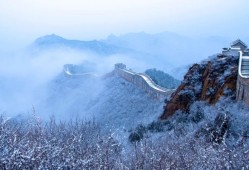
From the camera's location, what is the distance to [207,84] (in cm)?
2641

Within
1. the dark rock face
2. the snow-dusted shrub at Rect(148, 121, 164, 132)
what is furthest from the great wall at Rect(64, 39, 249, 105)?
the snow-dusted shrub at Rect(148, 121, 164, 132)

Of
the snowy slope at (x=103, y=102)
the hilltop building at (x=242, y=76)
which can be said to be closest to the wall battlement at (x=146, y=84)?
the snowy slope at (x=103, y=102)

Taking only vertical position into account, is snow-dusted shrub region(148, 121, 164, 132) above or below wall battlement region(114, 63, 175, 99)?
above

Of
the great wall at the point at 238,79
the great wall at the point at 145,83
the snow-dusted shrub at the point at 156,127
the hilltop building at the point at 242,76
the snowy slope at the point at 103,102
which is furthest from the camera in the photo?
the snowy slope at the point at 103,102

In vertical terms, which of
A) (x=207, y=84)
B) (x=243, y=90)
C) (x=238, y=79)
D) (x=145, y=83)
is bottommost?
(x=145, y=83)

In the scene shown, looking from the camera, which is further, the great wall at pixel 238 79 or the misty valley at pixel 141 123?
the great wall at pixel 238 79

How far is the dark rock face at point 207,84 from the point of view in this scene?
948 inches

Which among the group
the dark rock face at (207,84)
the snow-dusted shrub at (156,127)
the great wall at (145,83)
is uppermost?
the dark rock face at (207,84)

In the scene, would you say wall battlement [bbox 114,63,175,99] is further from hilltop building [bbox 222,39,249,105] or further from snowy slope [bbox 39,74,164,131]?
hilltop building [bbox 222,39,249,105]

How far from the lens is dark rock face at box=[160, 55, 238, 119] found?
79.0ft

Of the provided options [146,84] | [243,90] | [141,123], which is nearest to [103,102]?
[146,84]

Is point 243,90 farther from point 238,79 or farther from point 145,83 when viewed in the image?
point 145,83

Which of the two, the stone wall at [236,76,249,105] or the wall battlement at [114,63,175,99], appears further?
the wall battlement at [114,63,175,99]

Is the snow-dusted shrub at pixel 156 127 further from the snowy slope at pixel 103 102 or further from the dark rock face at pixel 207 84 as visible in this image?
the snowy slope at pixel 103 102
